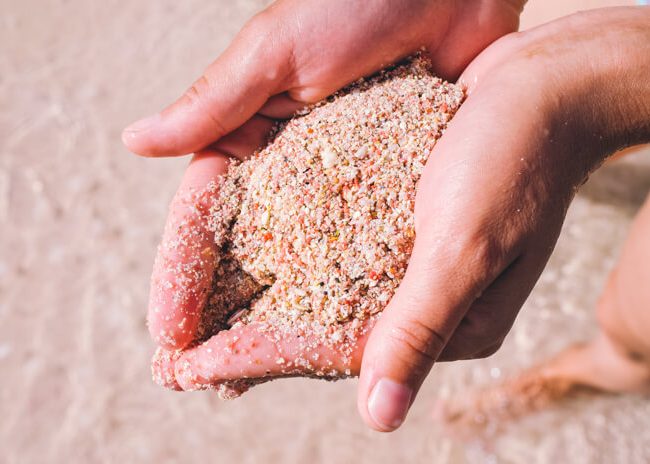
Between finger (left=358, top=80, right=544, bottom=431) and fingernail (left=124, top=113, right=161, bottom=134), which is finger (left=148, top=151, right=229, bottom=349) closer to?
fingernail (left=124, top=113, right=161, bottom=134)

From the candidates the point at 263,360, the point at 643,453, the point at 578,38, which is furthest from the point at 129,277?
the point at 643,453

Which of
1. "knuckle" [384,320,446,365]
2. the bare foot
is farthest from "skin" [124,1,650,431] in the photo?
the bare foot

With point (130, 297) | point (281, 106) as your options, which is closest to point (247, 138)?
point (281, 106)

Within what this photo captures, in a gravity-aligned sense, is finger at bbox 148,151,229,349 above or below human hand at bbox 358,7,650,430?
above

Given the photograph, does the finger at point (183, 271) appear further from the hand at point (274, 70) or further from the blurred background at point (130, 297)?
the blurred background at point (130, 297)

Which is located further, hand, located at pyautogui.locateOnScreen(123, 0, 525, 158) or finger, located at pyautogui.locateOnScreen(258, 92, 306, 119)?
finger, located at pyautogui.locateOnScreen(258, 92, 306, 119)

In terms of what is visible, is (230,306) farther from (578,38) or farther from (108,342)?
(108,342)
